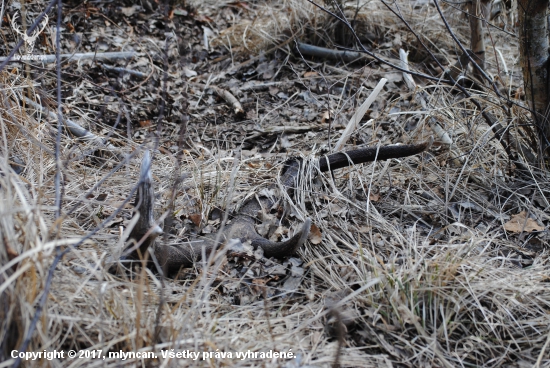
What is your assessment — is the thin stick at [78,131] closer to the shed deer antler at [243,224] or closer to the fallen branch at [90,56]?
the fallen branch at [90,56]

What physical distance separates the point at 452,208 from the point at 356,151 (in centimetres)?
68

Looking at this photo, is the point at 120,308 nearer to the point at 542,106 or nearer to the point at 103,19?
the point at 542,106

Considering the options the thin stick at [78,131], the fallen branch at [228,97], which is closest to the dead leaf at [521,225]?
the fallen branch at [228,97]

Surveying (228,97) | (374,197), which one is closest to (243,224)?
(374,197)

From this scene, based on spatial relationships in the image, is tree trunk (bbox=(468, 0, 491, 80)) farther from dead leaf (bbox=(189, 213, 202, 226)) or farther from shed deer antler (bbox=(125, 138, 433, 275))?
dead leaf (bbox=(189, 213, 202, 226))

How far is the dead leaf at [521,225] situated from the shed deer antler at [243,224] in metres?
0.65

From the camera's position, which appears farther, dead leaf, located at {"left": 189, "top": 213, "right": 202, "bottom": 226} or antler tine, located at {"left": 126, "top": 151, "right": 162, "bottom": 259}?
dead leaf, located at {"left": 189, "top": 213, "right": 202, "bottom": 226}

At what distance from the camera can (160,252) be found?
97.0 inches

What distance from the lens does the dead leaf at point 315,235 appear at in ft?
8.82

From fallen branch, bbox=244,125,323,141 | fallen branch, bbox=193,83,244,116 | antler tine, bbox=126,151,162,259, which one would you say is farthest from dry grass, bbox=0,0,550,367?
fallen branch, bbox=193,83,244,116

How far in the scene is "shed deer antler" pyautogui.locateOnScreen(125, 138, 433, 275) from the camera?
86.0 inches

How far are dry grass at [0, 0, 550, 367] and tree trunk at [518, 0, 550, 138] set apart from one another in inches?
7.6

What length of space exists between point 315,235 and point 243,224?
16.1 inches

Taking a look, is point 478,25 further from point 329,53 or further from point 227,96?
point 227,96
